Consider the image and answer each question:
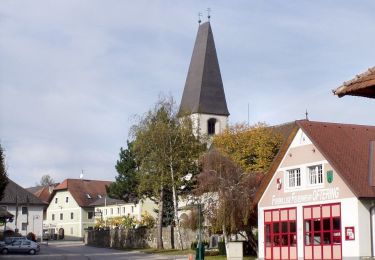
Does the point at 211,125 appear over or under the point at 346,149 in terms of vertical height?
over

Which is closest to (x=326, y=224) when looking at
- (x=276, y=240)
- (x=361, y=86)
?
(x=276, y=240)

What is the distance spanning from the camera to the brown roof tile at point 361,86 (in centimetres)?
896

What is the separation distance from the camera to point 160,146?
61625mm

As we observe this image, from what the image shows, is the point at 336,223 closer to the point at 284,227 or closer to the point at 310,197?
the point at 310,197

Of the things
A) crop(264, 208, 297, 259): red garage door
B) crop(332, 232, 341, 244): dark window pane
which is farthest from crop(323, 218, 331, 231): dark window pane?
crop(264, 208, 297, 259): red garage door

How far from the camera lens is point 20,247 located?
2370 inches

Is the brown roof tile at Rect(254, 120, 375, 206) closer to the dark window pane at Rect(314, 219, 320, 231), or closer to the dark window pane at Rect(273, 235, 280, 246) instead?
the dark window pane at Rect(314, 219, 320, 231)

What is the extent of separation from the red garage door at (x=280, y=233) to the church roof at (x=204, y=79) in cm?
4808

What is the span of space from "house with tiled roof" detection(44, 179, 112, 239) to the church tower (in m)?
31.8

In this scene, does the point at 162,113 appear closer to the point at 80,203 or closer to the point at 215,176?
the point at 215,176

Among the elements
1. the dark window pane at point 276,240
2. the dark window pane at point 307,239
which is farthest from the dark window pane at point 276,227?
the dark window pane at point 307,239

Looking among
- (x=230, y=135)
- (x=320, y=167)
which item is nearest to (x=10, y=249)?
(x=230, y=135)

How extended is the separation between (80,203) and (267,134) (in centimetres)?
6285

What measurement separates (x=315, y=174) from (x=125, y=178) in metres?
39.1
